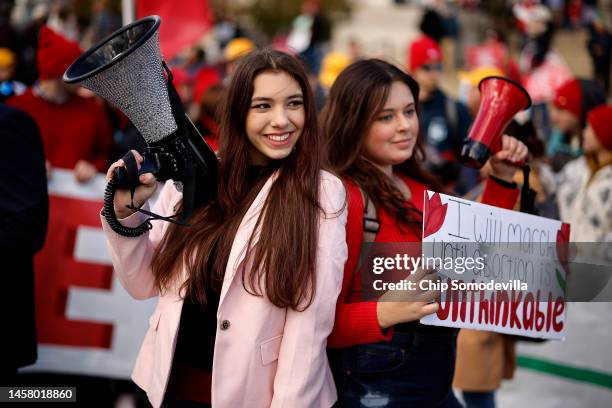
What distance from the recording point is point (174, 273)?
2.84 metres

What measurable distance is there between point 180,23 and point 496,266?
19.0 ft

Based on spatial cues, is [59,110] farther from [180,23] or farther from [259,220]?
[259,220]

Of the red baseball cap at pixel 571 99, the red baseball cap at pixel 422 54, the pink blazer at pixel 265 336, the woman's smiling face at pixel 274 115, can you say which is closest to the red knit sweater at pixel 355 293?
the pink blazer at pixel 265 336

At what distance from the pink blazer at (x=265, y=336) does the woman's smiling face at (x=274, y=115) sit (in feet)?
0.45

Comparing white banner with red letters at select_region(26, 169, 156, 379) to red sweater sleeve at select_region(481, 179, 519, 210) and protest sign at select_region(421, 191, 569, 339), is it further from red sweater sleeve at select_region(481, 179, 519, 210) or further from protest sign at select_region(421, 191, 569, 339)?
protest sign at select_region(421, 191, 569, 339)

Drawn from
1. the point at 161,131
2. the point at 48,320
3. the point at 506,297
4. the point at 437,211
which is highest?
the point at 161,131

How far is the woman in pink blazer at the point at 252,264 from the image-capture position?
105 inches

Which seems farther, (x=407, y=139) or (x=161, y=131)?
(x=407, y=139)

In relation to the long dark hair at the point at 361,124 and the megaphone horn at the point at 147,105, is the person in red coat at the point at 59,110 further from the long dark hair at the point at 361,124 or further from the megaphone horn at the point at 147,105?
the megaphone horn at the point at 147,105

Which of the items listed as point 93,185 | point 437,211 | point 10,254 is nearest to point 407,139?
point 437,211

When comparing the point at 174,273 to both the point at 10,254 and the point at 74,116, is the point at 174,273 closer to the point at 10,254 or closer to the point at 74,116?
the point at 10,254

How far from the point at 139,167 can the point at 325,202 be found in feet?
1.93

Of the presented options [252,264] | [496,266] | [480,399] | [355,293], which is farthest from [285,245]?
[480,399]

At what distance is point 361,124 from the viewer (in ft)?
10.5
